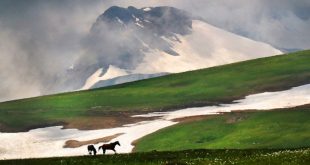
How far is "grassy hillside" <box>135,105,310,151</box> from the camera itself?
282 feet

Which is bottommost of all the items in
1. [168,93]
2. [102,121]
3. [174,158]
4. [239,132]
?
[174,158]

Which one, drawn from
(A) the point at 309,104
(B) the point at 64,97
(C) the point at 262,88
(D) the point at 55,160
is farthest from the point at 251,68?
(D) the point at 55,160

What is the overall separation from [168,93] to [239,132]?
68557 mm

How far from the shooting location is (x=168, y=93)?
163m

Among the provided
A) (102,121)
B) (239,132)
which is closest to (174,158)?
(239,132)

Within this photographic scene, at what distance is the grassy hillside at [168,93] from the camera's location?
5634 inches

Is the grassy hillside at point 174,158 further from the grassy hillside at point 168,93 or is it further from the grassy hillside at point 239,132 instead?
the grassy hillside at point 168,93

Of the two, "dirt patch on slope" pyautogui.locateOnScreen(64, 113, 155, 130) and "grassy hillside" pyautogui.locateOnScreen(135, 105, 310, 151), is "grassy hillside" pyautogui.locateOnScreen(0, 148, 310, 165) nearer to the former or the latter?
"grassy hillside" pyautogui.locateOnScreen(135, 105, 310, 151)

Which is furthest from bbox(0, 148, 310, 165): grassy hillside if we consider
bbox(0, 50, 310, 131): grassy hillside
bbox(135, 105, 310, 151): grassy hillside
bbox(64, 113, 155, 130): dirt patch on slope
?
bbox(0, 50, 310, 131): grassy hillside

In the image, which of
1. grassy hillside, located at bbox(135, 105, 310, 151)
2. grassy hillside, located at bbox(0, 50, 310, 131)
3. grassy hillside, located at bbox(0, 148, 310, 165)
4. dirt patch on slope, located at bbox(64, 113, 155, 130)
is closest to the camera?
grassy hillside, located at bbox(0, 148, 310, 165)

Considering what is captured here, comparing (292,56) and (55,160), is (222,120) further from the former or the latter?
(292,56)

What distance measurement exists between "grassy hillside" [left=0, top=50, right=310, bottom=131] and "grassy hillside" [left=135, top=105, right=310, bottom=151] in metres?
32.7

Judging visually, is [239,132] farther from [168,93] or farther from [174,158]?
[168,93]

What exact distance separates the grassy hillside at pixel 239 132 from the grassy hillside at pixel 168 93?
32.7m
